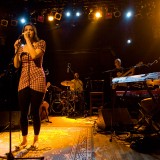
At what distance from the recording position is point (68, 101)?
368 inches

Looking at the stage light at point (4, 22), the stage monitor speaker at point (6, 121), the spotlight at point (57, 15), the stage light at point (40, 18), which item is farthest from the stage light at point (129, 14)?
the stage monitor speaker at point (6, 121)

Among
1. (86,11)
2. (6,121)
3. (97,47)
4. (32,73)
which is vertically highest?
(86,11)

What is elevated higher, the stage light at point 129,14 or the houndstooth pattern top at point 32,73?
the stage light at point 129,14

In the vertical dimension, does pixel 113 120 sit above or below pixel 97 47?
below

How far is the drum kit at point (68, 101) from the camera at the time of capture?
920cm

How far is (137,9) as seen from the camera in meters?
8.28

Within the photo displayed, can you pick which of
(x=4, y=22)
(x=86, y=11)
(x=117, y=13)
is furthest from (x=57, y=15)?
(x=117, y=13)

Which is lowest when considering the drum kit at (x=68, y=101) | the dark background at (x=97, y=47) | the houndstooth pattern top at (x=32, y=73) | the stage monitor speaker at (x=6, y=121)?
the stage monitor speaker at (x=6, y=121)

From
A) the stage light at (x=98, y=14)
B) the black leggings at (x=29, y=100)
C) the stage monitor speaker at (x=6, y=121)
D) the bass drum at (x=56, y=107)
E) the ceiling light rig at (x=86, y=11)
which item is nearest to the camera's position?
the black leggings at (x=29, y=100)

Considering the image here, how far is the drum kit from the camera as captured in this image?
30.2 feet

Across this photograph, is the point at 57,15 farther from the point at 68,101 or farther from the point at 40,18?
the point at 68,101

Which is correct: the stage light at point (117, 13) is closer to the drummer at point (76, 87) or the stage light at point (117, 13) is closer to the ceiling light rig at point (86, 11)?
the ceiling light rig at point (86, 11)

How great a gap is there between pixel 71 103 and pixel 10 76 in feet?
21.6

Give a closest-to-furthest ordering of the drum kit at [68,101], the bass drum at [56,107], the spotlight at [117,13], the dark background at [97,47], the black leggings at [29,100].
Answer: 1. the black leggings at [29,100]
2. the spotlight at [117,13]
3. the drum kit at [68,101]
4. the bass drum at [56,107]
5. the dark background at [97,47]
